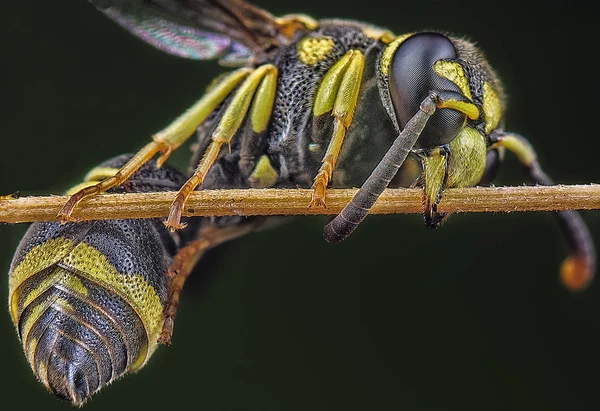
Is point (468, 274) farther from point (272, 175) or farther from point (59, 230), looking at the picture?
point (59, 230)

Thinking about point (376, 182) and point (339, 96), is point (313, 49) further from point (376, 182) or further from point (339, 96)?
point (376, 182)

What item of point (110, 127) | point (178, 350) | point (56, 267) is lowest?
point (178, 350)

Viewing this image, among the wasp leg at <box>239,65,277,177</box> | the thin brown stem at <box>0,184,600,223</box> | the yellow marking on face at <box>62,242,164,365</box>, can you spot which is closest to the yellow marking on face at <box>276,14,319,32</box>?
the wasp leg at <box>239,65,277,177</box>

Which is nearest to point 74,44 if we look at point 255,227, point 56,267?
point 255,227

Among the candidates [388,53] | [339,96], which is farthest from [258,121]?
[388,53]

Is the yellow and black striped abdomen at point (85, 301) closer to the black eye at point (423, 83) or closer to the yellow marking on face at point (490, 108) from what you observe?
the black eye at point (423, 83)

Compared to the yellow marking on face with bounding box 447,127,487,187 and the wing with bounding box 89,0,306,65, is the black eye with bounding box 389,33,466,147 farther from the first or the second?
the wing with bounding box 89,0,306,65

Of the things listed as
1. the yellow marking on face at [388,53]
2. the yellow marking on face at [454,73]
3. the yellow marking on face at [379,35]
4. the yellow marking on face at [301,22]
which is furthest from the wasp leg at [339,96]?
the yellow marking on face at [301,22]
